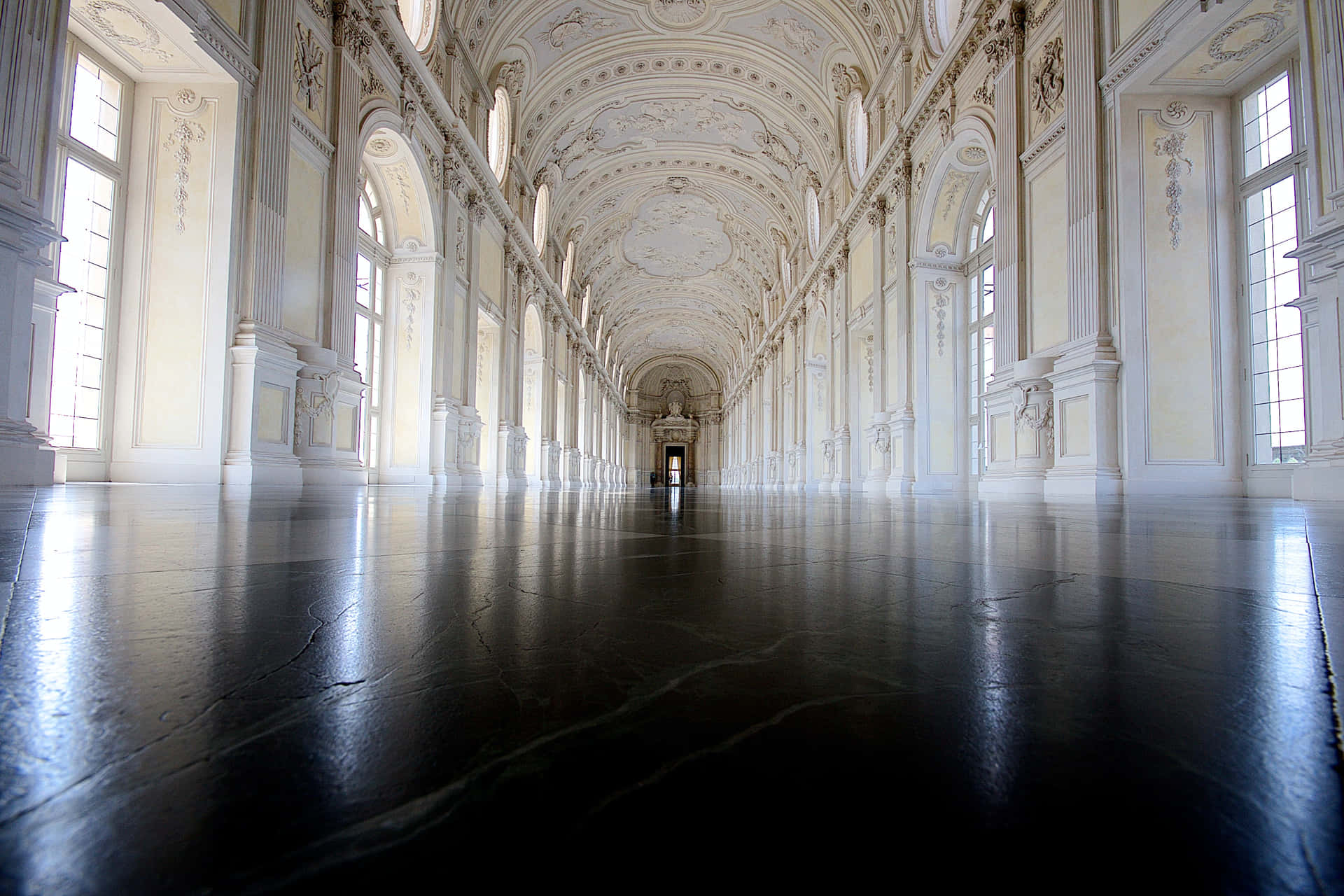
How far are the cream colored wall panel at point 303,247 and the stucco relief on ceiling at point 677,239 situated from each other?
15.6 metres

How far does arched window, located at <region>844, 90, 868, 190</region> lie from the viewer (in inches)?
488

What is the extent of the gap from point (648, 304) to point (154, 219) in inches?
1047

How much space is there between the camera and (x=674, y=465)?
152 ft

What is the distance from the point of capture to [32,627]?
0.60 m

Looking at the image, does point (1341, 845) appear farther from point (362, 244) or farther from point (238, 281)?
point (362, 244)

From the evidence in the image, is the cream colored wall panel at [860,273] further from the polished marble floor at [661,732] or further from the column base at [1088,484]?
the polished marble floor at [661,732]

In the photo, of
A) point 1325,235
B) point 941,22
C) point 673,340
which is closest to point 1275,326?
point 1325,235

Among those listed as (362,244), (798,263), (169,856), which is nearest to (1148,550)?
(169,856)

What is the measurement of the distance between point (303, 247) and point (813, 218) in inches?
499

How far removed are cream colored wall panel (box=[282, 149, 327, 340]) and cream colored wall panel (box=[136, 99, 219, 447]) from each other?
2.33 ft

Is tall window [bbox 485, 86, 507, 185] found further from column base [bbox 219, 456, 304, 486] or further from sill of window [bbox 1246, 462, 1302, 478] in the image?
sill of window [bbox 1246, 462, 1302, 478]

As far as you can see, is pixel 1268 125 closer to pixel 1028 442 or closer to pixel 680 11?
pixel 1028 442

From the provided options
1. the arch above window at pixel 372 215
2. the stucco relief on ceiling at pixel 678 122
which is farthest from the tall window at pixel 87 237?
the stucco relief on ceiling at pixel 678 122

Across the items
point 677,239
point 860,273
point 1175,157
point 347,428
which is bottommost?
point 347,428
